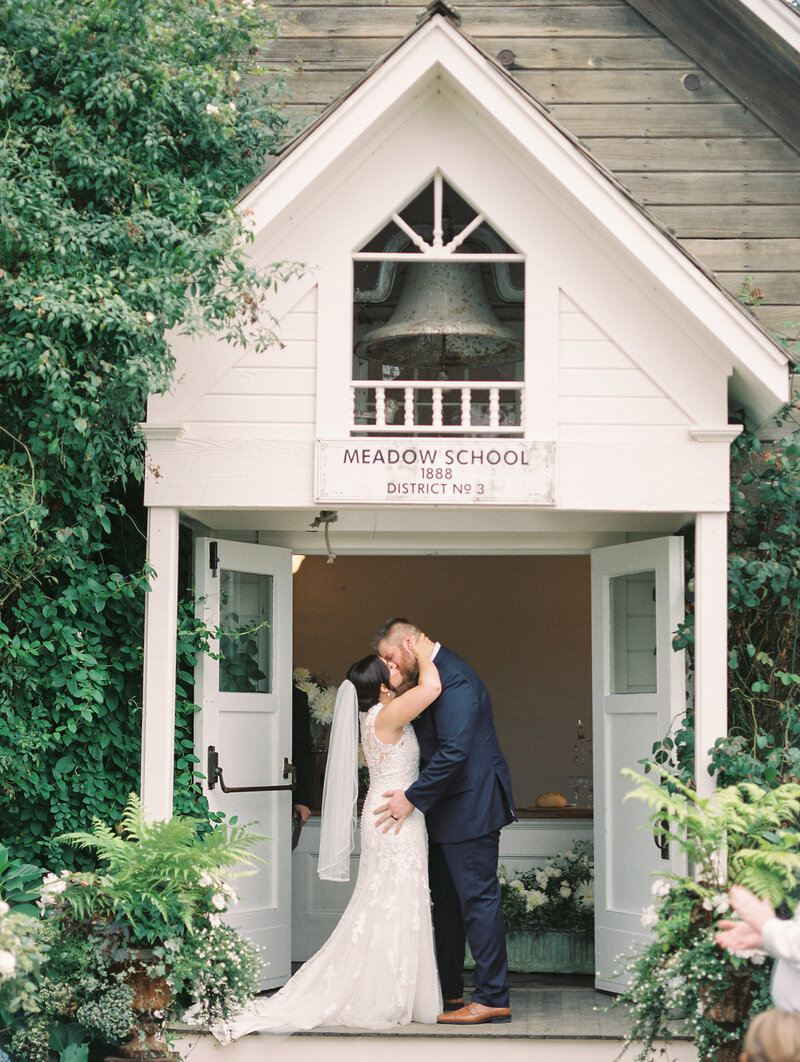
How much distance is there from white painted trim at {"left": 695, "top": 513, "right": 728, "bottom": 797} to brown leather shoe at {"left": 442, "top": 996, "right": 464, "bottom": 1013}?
163cm

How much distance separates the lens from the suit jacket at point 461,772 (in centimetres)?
610

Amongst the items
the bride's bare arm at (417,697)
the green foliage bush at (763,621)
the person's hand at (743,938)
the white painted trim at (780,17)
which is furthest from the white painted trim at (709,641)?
the white painted trim at (780,17)

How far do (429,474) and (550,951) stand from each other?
3.21m

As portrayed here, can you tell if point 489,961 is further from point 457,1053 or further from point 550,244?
point 550,244

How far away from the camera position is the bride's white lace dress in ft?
19.0

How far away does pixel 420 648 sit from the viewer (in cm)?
631

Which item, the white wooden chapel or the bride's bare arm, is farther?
the bride's bare arm

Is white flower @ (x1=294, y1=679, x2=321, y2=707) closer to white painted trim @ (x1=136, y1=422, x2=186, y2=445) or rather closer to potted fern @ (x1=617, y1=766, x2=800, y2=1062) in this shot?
white painted trim @ (x1=136, y1=422, x2=186, y2=445)

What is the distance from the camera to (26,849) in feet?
19.1

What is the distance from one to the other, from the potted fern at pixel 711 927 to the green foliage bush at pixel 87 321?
8.17 feet

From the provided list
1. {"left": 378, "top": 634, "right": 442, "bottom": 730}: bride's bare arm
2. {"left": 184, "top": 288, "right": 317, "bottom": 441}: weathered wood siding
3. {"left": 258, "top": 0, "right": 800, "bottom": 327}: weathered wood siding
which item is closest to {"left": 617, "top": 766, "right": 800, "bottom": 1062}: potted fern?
{"left": 378, "top": 634, "right": 442, "bottom": 730}: bride's bare arm

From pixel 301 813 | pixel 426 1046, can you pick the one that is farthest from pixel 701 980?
pixel 301 813

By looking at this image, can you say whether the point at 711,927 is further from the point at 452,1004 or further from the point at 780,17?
the point at 780,17

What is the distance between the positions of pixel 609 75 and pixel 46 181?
12.5ft
